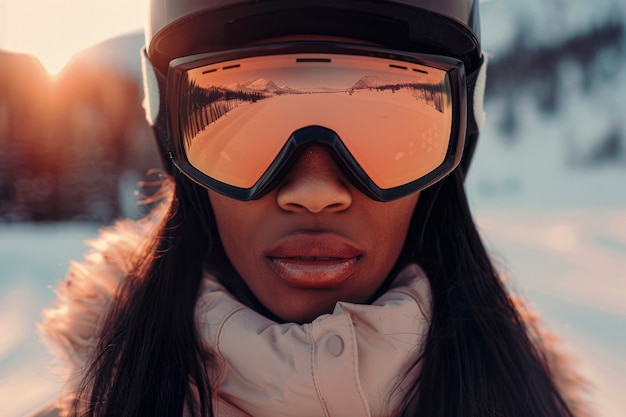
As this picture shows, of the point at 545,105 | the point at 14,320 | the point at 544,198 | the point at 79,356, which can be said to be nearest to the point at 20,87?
the point at 14,320

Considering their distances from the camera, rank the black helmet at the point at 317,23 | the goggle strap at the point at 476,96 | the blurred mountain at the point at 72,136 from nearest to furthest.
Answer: the black helmet at the point at 317,23, the goggle strap at the point at 476,96, the blurred mountain at the point at 72,136

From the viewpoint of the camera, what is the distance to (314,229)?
90cm

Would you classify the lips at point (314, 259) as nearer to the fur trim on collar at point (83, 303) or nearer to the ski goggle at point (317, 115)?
the ski goggle at point (317, 115)

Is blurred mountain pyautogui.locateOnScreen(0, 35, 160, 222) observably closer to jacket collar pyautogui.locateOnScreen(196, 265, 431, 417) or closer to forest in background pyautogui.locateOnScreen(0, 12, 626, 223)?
forest in background pyautogui.locateOnScreen(0, 12, 626, 223)

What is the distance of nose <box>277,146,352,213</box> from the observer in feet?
2.85

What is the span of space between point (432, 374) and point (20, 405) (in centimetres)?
176

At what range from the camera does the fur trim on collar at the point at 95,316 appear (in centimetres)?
115

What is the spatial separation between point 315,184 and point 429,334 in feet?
1.21

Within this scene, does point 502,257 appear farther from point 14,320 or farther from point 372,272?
point 14,320

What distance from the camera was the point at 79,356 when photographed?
3.76 feet

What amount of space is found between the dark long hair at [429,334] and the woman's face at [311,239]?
0.11 meters

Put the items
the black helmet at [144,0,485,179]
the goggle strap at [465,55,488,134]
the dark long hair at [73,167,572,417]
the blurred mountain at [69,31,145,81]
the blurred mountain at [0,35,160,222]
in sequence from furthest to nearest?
1. the blurred mountain at [69,31,145,81]
2. the blurred mountain at [0,35,160,222]
3. the goggle strap at [465,55,488,134]
4. the dark long hair at [73,167,572,417]
5. the black helmet at [144,0,485,179]

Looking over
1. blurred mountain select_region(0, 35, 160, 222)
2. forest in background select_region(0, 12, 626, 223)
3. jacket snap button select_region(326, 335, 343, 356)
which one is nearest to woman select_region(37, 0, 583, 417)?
jacket snap button select_region(326, 335, 343, 356)

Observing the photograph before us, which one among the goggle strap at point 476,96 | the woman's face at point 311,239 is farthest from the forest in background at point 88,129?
the woman's face at point 311,239
